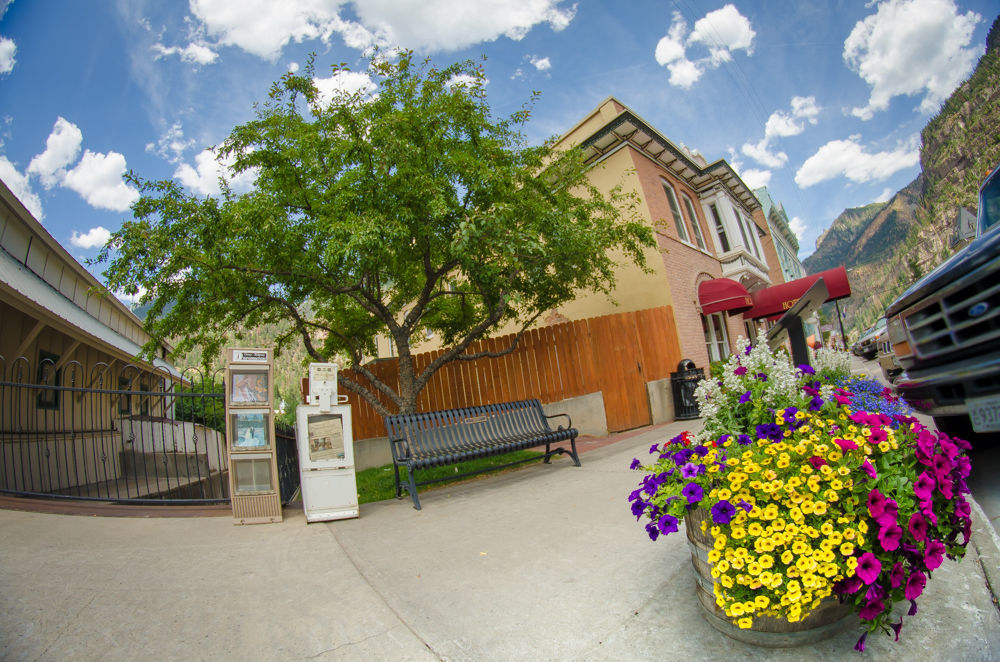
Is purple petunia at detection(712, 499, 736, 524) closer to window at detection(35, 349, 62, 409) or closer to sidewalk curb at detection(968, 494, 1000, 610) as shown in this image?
sidewalk curb at detection(968, 494, 1000, 610)

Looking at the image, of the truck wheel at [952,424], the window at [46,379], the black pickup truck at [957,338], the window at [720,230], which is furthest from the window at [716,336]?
the window at [46,379]

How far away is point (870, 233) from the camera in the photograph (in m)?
140

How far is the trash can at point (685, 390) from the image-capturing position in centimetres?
1019

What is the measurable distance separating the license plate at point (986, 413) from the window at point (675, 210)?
1293cm

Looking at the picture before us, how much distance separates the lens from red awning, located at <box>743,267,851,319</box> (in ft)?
44.1

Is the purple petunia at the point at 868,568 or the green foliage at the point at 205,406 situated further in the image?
the green foliage at the point at 205,406

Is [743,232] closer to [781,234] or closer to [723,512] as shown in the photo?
[781,234]

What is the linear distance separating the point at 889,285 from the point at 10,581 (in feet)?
376

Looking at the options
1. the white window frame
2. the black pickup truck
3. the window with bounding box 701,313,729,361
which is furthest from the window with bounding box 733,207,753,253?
the black pickup truck

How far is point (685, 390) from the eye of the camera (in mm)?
10281

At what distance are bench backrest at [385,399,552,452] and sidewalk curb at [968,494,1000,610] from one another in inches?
183

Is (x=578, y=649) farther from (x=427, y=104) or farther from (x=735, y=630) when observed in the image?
(x=427, y=104)

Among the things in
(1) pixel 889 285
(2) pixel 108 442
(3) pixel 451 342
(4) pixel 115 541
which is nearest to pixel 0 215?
(2) pixel 108 442

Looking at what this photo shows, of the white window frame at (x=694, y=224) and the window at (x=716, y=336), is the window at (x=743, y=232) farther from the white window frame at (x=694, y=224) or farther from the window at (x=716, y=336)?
the window at (x=716, y=336)
